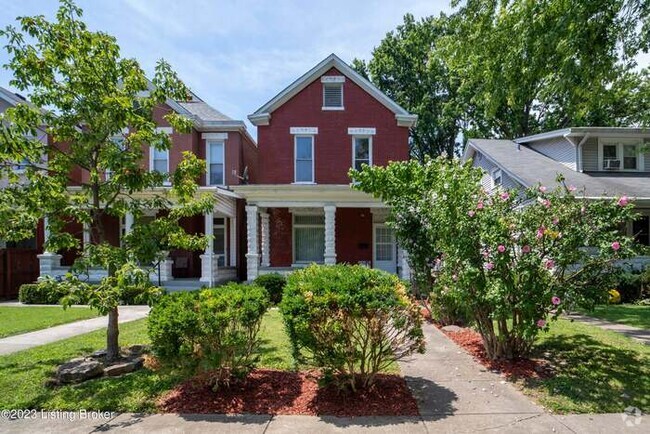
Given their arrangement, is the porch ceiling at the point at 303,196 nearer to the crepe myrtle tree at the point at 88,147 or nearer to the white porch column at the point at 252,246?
the white porch column at the point at 252,246

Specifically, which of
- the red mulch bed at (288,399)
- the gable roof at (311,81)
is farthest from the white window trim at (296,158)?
the red mulch bed at (288,399)

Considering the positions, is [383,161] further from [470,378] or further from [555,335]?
[470,378]

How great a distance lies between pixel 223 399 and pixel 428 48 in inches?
1256

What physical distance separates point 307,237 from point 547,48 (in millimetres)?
12443

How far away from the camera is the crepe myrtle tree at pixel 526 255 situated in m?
→ 5.45

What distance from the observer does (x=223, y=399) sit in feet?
15.5

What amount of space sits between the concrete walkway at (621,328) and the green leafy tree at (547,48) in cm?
475

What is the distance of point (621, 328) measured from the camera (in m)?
8.95

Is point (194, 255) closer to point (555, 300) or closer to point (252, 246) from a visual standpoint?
point (252, 246)

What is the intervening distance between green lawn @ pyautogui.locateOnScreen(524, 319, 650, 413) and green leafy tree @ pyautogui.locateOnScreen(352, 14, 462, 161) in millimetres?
25398

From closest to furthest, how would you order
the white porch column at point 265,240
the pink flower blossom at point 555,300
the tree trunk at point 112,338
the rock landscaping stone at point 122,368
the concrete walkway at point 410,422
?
the concrete walkway at point 410,422 < the pink flower blossom at point 555,300 < the rock landscaping stone at point 122,368 < the tree trunk at point 112,338 < the white porch column at point 265,240

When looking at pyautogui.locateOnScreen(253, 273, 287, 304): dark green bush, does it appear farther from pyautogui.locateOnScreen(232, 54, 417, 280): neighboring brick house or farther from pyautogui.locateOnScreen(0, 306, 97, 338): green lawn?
pyautogui.locateOnScreen(232, 54, 417, 280): neighboring brick house

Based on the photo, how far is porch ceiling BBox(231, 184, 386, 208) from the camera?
15.6 metres

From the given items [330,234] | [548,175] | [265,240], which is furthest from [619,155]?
[265,240]
